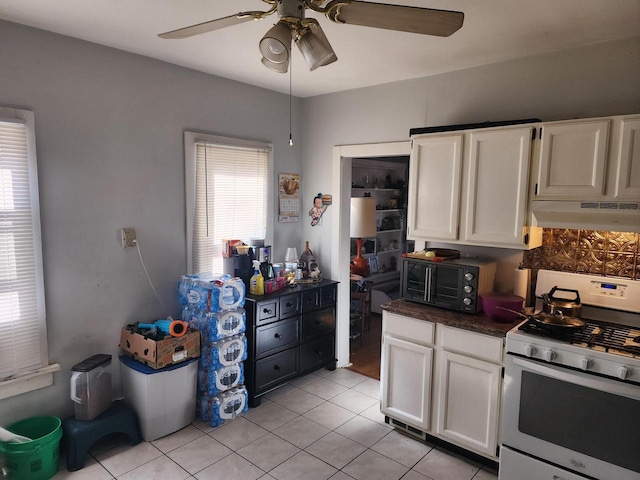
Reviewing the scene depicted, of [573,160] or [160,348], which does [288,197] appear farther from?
[573,160]

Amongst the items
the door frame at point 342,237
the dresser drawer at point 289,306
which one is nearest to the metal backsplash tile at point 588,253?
the door frame at point 342,237

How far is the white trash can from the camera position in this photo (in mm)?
2723

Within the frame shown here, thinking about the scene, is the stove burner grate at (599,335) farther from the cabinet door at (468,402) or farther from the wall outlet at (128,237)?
the wall outlet at (128,237)

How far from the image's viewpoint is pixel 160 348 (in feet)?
8.89

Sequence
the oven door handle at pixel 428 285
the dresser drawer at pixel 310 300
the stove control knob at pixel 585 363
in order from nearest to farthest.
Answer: the stove control knob at pixel 585 363 < the oven door handle at pixel 428 285 < the dresser drawer at pixel 310 300

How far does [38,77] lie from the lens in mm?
2467

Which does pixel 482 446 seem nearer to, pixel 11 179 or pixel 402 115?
pixel 402 115

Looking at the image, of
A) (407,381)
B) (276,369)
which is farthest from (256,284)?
(407,381)

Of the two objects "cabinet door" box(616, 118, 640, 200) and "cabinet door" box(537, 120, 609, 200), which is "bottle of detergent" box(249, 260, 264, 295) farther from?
"cabinet door" box(616, 118, 640, 200)

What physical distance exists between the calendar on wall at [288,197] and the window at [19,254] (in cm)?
196

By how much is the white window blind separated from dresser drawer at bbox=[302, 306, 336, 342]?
191cm

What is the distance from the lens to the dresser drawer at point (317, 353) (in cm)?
Result: 363

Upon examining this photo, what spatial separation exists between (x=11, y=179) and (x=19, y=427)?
1434 mm

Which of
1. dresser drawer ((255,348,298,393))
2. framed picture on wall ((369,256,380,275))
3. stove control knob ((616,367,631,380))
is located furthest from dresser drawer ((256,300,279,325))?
framed picture on wall ((369,256,380,275))
